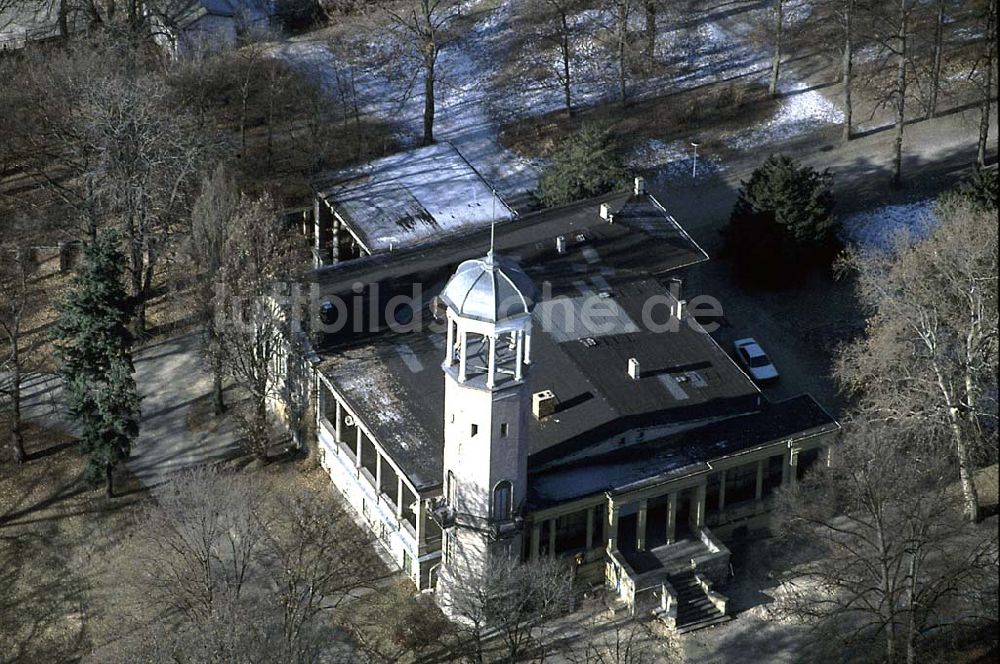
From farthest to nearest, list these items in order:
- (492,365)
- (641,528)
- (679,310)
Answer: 1. (679,310)
2. (641,528)
3. (492,365)

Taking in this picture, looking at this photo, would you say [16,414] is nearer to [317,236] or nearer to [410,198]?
[317,236]

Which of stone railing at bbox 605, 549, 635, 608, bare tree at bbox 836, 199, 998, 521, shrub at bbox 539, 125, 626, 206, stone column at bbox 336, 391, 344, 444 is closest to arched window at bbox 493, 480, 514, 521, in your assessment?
stone railing at bbox 605, 549, 635, 608

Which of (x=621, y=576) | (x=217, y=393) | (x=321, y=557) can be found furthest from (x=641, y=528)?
(x=217, y=393)

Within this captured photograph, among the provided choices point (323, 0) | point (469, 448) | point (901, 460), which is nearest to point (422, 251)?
point (469, 448)

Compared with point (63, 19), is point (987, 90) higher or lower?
lower

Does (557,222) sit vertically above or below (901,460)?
above

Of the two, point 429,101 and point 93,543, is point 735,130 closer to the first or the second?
point 429,101
